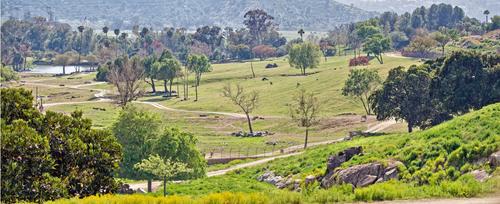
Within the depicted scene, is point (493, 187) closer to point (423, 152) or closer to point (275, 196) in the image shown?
point (275, 196)

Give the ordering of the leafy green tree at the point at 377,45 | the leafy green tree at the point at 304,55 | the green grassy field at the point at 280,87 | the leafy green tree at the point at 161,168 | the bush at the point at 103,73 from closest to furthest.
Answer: the leafy green tree at the point at 161,168, the green grassy field at the point at 280,87, the leafy green tree at the point at 304,55, the leafy green tree at the point at 377,45, the bush at the point at 103,73

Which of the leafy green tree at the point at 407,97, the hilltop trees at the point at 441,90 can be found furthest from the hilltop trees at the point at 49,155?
the leafy green tree at the point at 407,97

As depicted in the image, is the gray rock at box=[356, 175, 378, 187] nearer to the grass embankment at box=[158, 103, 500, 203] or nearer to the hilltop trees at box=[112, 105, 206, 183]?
the grass embankment at box=[158, 103, 500, 203]

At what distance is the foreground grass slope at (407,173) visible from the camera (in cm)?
2095

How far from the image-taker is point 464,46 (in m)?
160

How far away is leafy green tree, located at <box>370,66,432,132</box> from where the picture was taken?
7488 centimetres

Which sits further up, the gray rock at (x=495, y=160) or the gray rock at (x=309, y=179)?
the gray rock at (x=495, y=160)

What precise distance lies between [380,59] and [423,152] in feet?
421

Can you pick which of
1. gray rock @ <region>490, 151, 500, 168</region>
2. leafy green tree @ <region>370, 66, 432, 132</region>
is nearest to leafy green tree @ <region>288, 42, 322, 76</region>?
leafy green tree @ <region>370, 66, 432, 132</region>

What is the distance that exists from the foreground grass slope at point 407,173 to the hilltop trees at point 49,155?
398 centimetres

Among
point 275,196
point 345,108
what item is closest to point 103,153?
point 275,196

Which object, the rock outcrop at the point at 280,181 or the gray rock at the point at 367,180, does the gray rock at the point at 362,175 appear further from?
the rock outcrop at the point at 280,181

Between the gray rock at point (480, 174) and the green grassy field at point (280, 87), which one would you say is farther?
the green grassy field at point (280, 87)

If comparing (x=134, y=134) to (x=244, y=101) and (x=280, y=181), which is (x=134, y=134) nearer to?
(x=280, y=181)
